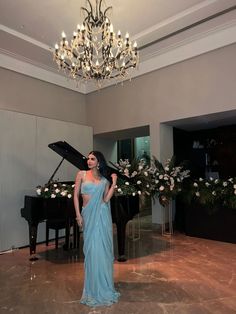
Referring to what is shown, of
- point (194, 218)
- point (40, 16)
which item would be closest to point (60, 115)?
point (40, 16)

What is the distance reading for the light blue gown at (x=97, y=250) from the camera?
2879 mm

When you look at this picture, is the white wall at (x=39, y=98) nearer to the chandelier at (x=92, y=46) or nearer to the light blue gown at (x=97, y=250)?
the chandelier at (x=92, y=46)

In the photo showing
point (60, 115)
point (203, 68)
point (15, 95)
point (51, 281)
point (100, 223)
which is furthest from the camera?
point (60, 115)

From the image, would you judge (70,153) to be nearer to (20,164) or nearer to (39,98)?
(20,164)

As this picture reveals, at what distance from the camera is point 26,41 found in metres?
5.52

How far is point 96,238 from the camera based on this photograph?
293 centimetres

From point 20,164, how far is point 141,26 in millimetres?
3580

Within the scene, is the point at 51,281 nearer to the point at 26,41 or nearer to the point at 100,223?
the point at 100,223

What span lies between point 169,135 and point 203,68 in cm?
174

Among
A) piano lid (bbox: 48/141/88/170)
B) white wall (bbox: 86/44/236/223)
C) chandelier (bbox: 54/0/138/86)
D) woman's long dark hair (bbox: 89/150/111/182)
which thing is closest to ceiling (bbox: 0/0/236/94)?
white wall (bbox: 86/44/236/223)

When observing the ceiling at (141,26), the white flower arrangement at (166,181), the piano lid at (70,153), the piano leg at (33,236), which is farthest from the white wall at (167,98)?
the piano leg at (33,236)

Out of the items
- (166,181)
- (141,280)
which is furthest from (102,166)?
(166,181)

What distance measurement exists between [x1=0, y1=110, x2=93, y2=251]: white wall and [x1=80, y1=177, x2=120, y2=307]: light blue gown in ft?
8.66

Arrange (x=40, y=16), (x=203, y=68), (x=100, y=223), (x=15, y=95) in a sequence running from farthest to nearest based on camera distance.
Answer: (x=15, y=95) → (x=203, y=68) → (x=40, y=16) → (x=100, y=223)
